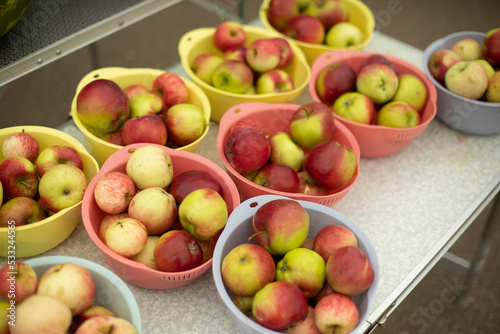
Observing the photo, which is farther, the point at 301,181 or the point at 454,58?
the point at 454,58

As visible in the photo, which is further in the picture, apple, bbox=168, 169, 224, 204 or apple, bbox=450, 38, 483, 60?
apple, bbox=450, 38, 483, 60

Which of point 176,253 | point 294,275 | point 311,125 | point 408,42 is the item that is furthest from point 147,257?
point 408,42

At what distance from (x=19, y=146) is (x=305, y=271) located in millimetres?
688

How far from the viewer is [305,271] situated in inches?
31.9

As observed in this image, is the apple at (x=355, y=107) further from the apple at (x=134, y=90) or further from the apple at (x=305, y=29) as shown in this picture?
the apple at (x=134, y=90)

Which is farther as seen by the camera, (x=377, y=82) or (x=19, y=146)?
(x=377, y=82)

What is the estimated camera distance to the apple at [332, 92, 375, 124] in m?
1.23

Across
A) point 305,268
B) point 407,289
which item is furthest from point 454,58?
point 305,268

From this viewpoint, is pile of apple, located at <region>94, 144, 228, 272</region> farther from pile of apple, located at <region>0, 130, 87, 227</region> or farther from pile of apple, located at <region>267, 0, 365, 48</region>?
pile of apple, located at <region>267, 0, 365, 48</region>

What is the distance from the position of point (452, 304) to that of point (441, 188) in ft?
2.91

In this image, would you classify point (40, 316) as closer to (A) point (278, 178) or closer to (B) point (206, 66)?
(A) point (278, 178)

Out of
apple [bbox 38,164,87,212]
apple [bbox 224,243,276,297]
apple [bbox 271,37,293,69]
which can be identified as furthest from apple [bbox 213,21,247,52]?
apple [bbox 224,243,276,297]

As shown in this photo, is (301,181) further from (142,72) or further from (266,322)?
(142,72)

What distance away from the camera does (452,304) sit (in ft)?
6.14
